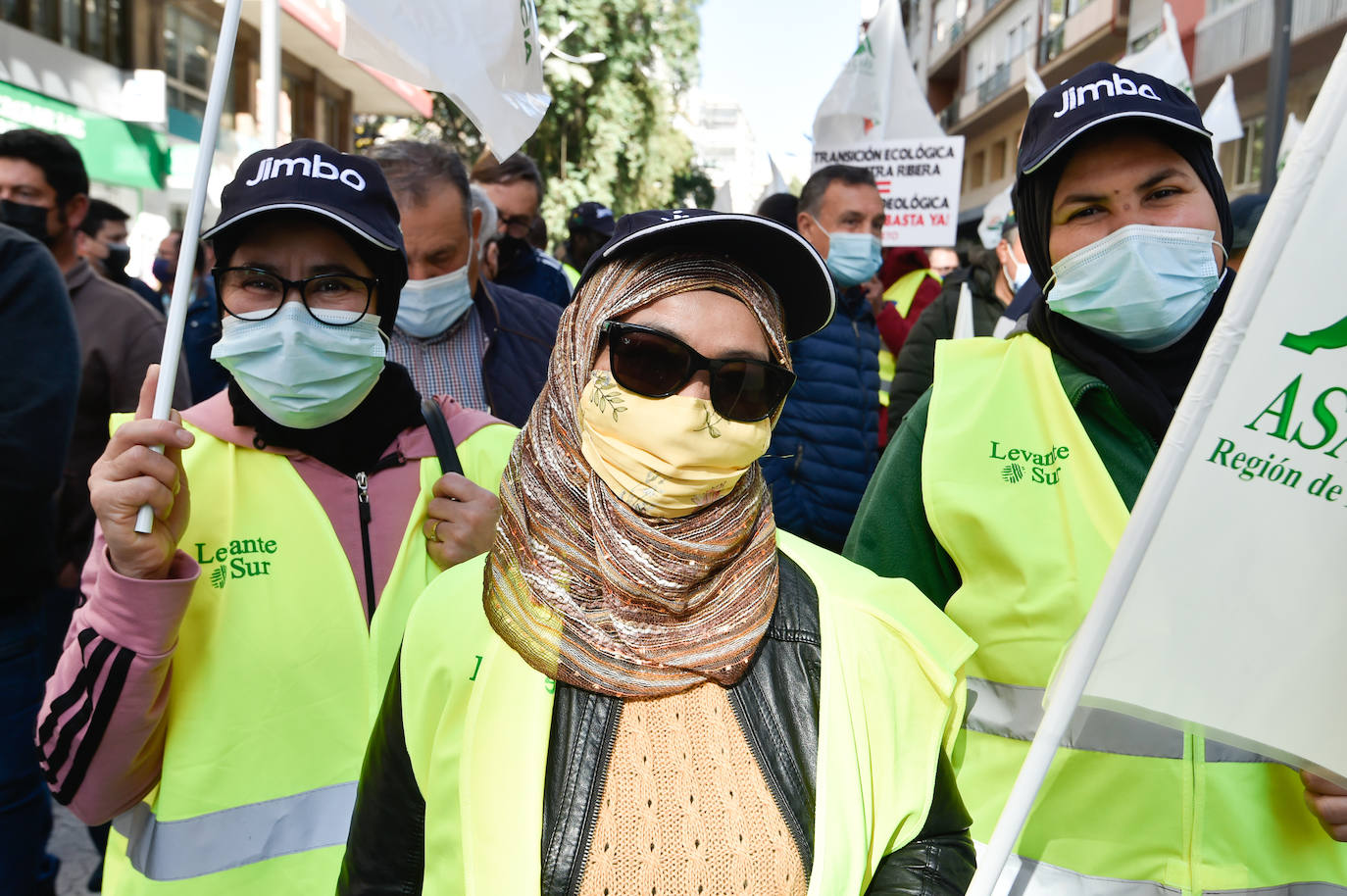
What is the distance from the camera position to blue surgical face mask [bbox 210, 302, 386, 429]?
6.81 feet

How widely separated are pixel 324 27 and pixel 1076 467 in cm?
1787

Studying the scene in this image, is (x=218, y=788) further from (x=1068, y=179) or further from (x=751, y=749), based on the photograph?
(x=1068, y=179)

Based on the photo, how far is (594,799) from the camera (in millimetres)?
1437

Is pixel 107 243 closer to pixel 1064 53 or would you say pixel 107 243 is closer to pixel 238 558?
pixel 238 558

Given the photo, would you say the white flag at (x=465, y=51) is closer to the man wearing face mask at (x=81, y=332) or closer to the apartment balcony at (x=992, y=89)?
the man wearing face mask at (x=81, y=332)

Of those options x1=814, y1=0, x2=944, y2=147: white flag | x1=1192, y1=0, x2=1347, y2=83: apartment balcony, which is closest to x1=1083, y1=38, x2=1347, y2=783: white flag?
x1=814, y1=0, x2=944, y2=147: white flag

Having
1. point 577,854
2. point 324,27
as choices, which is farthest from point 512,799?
point 324,27

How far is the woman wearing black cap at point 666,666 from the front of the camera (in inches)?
55.9

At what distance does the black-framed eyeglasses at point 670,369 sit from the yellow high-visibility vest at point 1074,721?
519 millimetres

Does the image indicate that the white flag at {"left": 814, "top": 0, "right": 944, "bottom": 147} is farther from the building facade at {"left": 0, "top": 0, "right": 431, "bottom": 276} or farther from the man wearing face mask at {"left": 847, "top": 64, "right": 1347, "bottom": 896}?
the man wearing face mask at {"left": 847, "top": 64, "right": 1347, "bottom": 896}

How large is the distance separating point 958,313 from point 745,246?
296 centimetres

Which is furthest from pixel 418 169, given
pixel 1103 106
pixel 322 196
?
pixel 1103 106

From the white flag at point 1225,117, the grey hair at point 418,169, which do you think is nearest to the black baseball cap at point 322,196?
the grey hair at point 418,169

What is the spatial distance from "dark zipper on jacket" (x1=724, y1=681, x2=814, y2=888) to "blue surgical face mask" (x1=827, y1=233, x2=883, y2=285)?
11.7ft
